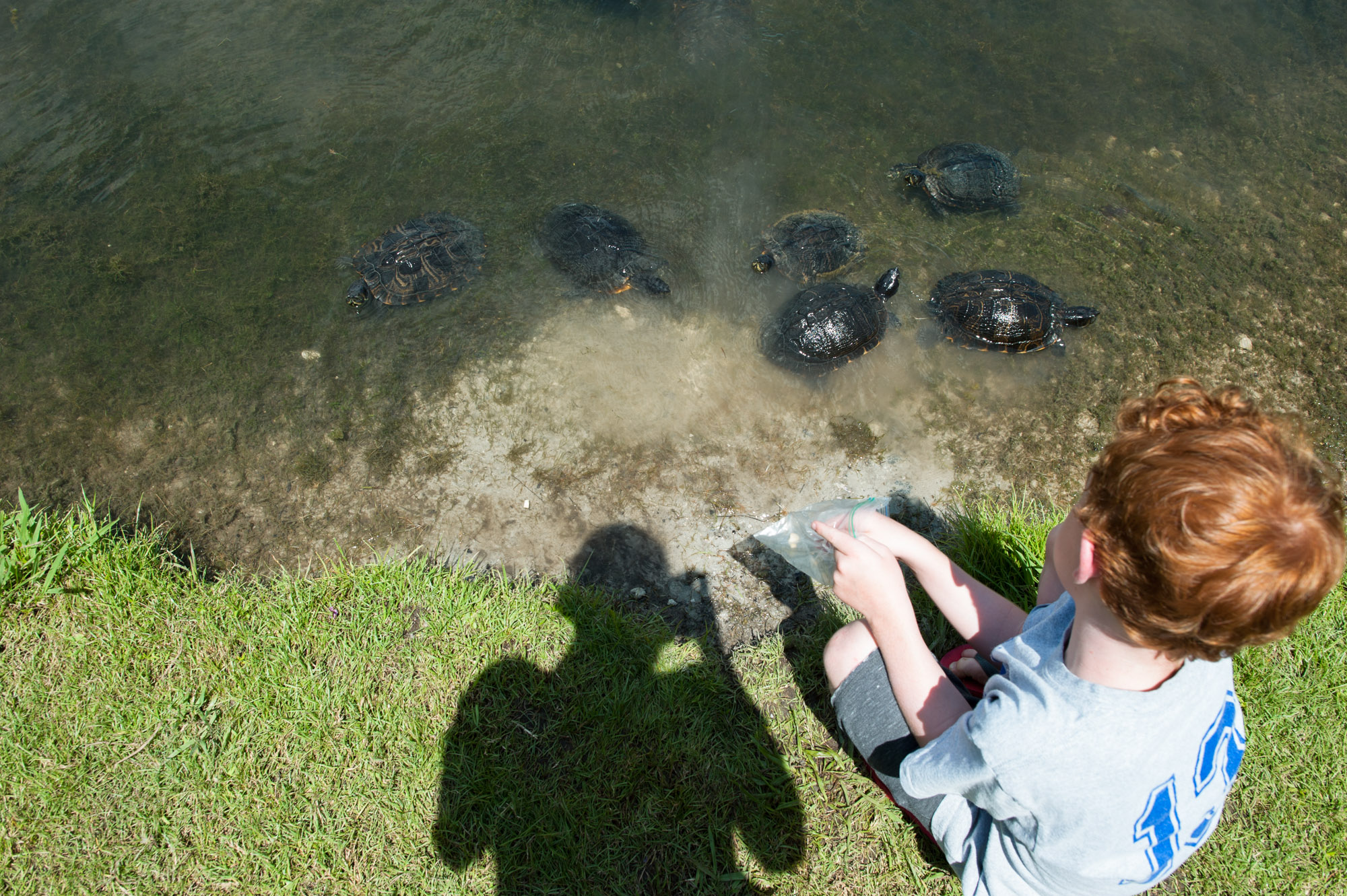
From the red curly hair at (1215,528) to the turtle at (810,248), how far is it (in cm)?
345

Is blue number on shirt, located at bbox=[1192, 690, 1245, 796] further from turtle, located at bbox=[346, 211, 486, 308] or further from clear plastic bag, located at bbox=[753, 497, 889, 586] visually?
turtle, located at bbox=[346, 211, 486, 308]

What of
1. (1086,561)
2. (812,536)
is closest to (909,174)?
(812,536)

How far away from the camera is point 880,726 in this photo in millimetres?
2219

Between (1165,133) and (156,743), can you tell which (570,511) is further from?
(1165,133)

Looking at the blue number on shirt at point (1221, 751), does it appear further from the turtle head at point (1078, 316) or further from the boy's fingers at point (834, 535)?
the turtle head at point (1078, 316)

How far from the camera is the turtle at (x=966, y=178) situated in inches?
199

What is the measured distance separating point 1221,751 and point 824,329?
2.98 metres

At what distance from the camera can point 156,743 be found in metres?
2.63

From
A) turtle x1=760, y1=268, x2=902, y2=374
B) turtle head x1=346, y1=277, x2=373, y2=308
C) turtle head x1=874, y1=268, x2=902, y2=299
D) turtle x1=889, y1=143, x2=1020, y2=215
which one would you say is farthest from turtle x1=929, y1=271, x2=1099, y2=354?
turtle head x1=346, y1=277, x2=373, y2=308

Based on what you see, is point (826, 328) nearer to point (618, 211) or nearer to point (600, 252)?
point (600, 252)

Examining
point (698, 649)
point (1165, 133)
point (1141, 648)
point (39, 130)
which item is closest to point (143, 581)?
point (698, 649)

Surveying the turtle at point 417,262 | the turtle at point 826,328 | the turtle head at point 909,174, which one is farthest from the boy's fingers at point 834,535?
the turtle head at point 909,174

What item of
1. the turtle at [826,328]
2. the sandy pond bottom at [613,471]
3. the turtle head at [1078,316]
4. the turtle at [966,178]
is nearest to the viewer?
the sandy pond bottom at [613,471]

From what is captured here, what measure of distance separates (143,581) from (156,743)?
0.73 m
